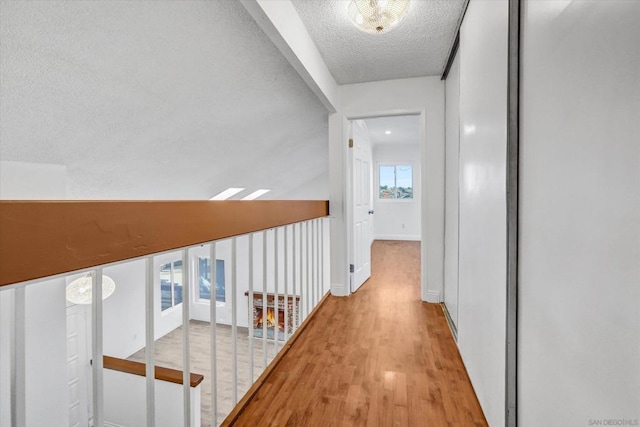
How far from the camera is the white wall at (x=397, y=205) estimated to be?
7.32 m

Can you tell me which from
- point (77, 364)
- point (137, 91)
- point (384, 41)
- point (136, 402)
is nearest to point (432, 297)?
point (384, 41)

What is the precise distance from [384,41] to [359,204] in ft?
5.52

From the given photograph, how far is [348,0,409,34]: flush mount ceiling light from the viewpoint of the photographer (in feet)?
5.43

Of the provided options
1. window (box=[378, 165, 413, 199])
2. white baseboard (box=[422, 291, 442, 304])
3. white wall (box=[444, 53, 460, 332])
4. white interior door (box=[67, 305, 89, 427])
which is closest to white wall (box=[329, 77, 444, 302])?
white baseboard (box=[422, 291, 442, 304])

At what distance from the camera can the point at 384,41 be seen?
2.23m

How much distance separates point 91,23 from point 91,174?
5.63ft

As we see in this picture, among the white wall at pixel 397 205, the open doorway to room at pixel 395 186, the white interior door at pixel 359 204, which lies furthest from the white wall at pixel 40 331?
the white wall at pixel 397 205

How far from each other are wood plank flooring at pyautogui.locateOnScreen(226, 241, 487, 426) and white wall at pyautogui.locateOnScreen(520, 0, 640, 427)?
0.53 m

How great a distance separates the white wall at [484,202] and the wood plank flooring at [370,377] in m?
0.17

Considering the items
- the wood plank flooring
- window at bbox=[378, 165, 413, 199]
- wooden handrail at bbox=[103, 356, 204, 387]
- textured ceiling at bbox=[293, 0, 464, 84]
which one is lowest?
wooden handrail at bbox=[103, 356, 204, 387]

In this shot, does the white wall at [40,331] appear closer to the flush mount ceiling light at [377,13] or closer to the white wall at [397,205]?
the flush mount ceiling light at [377,13]

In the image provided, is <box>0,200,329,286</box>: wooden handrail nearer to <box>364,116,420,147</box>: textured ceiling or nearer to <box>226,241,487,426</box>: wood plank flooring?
<box>226,241,487,426</box>: wood plank flooring

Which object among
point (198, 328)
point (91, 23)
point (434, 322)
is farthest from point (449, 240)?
point (198, 328)

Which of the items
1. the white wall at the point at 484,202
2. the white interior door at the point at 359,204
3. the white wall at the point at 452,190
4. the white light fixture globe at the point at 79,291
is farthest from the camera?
the white light fixture globe at the point at 79,291
